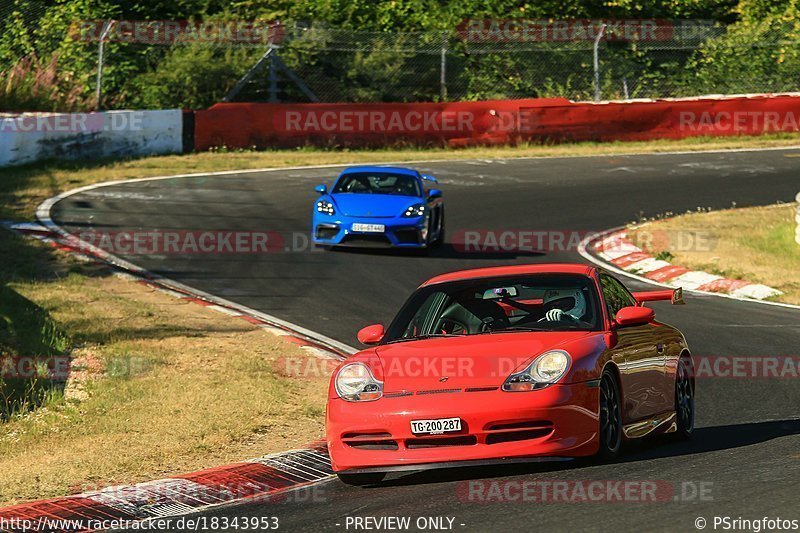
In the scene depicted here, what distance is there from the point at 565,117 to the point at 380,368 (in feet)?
83.3

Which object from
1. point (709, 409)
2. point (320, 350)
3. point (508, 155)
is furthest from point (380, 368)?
point (508, 155)

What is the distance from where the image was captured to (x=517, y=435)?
7645 mm

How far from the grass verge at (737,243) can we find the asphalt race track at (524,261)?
1.04 m

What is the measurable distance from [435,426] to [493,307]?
5.59 feet

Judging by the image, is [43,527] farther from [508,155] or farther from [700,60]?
[700,60]

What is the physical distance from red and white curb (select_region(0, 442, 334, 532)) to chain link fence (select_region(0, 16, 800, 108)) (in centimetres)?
2577

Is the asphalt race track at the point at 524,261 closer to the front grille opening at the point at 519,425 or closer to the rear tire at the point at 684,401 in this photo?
the rear tire at the point at 684,401

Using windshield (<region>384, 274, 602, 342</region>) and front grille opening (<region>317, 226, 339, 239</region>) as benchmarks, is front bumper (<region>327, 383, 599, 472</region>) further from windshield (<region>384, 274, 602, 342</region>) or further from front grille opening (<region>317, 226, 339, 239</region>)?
front grille opening (<region>317, 226, 339, 239</region>)

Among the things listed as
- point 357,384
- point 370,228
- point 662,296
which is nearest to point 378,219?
point 370,228

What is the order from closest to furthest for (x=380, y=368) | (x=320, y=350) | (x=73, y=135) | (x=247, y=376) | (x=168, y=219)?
1. (x=380, y=368)
2. (x=247, y=376)
3. (x=320, y=350)
4. (x=168, y=219)
5. (x=73, y=135)

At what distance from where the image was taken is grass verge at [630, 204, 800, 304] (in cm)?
1898

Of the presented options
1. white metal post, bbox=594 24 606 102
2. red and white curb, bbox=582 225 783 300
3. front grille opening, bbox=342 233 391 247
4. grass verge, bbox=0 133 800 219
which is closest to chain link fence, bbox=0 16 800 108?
white metal post, bbox=594 24 606 102

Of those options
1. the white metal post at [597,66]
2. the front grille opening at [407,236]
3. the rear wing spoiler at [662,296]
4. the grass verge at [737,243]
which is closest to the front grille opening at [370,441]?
the rear wing spoiler at [662,296]

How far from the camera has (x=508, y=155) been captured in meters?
31.9
